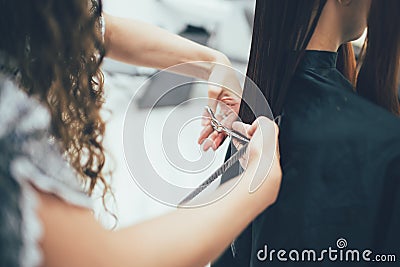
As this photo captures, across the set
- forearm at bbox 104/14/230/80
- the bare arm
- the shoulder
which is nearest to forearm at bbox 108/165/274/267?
the bare arm

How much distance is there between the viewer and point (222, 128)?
0.95 metres

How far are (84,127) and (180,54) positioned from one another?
0.21 meters

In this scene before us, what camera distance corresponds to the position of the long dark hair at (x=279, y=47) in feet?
3.06

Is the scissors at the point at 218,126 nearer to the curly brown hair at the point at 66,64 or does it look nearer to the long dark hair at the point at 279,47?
the long dark hair at the point at 279,47

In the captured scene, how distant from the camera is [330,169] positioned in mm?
954

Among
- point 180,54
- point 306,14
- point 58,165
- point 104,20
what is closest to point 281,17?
point 306,14

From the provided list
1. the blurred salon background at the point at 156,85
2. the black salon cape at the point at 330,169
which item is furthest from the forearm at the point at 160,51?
the black salon cape at the point at 330,169

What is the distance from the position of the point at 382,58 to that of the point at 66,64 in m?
0.53

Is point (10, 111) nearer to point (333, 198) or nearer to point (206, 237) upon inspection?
point (206, 237)

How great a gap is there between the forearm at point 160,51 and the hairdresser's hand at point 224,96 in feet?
0.05

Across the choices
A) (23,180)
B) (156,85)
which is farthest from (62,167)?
(156,85)

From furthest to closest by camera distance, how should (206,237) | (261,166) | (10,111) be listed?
(261,166) < (206,237) < (10,111)

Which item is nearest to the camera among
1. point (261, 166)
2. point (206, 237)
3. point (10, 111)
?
point (10, 111)

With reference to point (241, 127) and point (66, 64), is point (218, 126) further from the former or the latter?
point (66, 64)
